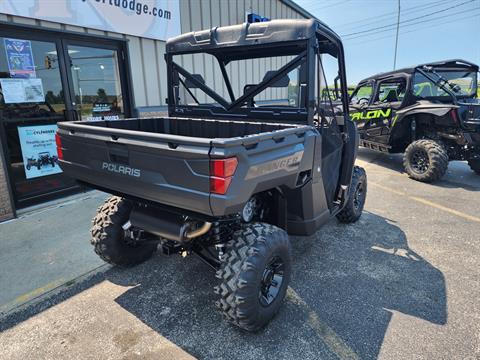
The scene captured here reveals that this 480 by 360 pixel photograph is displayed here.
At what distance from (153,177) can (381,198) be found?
4446 mm

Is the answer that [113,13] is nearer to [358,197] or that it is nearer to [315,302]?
[358,197]

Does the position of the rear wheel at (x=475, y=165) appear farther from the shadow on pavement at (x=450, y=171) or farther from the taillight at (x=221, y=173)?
the taillight at (x=221, y=173)

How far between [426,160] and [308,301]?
4.88 meters

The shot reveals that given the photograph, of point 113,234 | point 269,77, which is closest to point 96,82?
point 113,234

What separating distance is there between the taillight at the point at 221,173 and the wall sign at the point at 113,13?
3.98 meters

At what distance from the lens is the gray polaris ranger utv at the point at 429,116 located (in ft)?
19.7

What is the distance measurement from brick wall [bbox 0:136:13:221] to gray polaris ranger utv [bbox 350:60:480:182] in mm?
6817

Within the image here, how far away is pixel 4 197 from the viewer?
4.19 m

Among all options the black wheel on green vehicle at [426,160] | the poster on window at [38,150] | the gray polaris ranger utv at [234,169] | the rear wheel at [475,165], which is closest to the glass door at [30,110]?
the poster on window at [38,150]

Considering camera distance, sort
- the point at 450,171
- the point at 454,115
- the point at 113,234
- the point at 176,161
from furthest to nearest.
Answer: the point at 450,171, the point at 454,115, the point at 113,234, the point at 176,161

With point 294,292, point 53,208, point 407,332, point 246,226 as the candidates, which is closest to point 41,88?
point 53,208

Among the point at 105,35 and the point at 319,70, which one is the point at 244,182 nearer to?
the point at 319,70

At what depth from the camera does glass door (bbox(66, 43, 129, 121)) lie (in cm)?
503

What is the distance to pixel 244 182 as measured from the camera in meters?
1.96
